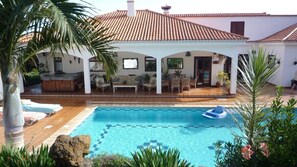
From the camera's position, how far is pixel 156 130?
12.5 meters

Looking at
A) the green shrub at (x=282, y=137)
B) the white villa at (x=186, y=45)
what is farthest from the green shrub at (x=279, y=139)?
the white villa at (x=186, y=45)

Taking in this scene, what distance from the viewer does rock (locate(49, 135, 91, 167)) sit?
5.74 m

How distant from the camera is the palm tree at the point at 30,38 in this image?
466 centimetres

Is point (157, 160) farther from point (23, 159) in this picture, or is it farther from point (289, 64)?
point (289, 64)

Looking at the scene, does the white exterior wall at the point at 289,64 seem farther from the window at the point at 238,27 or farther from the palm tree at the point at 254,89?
the palm tree at the point at 254,89

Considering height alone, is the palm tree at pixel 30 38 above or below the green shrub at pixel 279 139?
above

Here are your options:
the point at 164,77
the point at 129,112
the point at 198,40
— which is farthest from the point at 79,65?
the point at 198,40

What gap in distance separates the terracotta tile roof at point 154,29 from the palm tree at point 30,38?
1021 centimetres

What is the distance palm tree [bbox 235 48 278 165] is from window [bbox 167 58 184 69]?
55.6 ft

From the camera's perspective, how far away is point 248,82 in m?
5.16

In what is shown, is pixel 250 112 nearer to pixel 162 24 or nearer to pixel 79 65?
pixel 162 24

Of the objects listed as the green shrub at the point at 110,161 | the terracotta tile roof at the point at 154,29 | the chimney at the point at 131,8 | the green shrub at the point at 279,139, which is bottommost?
the green shrub at the point at 110,161

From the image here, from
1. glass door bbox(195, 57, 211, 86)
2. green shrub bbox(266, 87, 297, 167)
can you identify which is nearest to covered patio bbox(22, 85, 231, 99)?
glass door bbox(195, 57, 211, 86)

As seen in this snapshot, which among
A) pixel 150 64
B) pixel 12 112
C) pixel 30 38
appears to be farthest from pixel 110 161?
pixel 150 64
